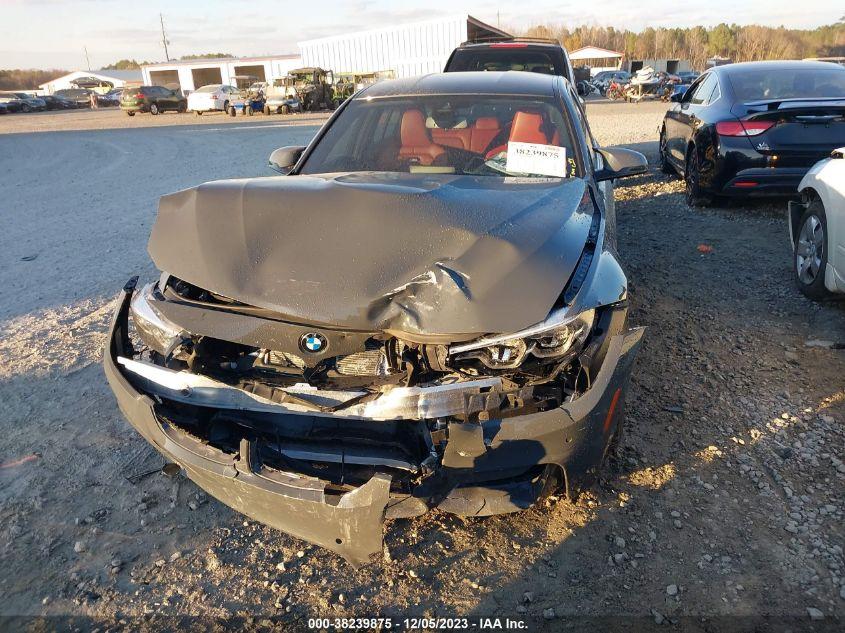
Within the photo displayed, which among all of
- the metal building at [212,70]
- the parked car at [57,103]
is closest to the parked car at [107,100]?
the parked car at [57,103]

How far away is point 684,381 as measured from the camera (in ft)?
11.5

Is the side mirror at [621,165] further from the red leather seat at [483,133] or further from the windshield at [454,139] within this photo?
the red leather seat at [483,133]

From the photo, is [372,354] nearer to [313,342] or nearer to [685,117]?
[313,342]

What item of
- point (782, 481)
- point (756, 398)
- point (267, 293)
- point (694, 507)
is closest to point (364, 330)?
point (267, 293)

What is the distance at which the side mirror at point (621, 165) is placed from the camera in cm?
369

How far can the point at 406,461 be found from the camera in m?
2.12

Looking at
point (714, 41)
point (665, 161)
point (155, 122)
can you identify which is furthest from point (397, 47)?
point (714, 41)

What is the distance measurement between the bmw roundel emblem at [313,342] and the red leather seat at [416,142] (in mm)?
1733

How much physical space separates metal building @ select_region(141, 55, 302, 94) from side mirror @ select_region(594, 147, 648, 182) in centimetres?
5197

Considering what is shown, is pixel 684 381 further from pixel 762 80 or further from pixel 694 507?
pixel 762 80

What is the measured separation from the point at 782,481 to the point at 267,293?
2.35 m

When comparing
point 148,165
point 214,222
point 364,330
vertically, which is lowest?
point 148,165

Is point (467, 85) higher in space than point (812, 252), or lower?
higher

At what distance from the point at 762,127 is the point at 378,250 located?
536 cm
